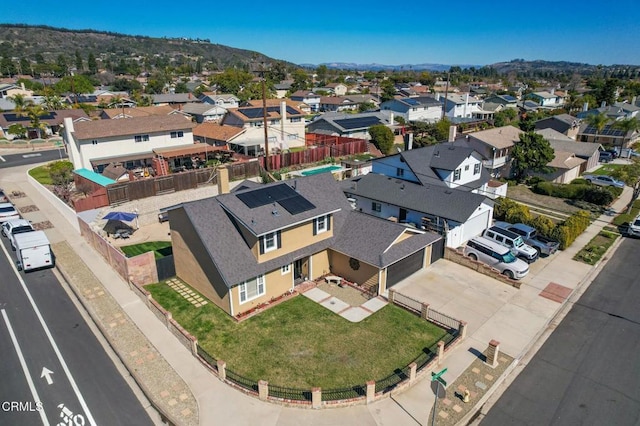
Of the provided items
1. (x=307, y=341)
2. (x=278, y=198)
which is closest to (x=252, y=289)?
(x=307, y=341)

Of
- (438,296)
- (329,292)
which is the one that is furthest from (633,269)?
(329,292)

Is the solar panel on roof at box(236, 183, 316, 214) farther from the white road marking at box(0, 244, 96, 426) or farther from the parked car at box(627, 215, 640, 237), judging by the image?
the parked car at box(627, 215, 640, 237)

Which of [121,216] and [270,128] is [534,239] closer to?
[121,216]

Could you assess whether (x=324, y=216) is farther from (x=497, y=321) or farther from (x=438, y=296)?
(x=497, y=321)

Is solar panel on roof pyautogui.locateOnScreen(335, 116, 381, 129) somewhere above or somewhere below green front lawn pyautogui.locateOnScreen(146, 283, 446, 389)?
above

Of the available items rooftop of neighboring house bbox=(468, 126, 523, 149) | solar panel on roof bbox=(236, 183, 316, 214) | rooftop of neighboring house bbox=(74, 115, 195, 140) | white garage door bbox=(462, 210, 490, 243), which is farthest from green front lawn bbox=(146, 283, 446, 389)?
rooftop of neighboring house bbox=(468, 126, 523, 149)
